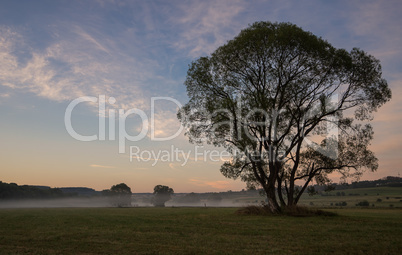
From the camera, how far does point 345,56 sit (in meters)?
31.2

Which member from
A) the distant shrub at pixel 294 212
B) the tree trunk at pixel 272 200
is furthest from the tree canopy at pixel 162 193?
the tree trunk at pixel 272 200

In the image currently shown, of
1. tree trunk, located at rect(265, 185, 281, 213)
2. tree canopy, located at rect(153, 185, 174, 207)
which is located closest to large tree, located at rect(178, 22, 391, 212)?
tree trunk, located at rect(265, 185, 281, 213)

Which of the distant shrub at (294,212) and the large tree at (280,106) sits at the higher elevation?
the large tree at (280,106)

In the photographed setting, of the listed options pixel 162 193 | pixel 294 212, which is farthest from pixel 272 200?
pixel 162 193

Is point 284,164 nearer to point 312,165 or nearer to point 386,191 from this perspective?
point 312,165

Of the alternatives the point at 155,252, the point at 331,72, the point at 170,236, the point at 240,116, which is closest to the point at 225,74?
the point at 240,116

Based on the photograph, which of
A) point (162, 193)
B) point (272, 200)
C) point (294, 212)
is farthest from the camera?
point (162, 193)

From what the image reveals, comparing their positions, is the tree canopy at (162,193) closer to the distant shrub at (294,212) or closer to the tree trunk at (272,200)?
the distant shrub at (294,212)

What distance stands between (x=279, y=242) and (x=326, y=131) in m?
23.8

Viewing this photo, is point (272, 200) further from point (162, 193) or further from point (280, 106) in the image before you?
point (162, 193)

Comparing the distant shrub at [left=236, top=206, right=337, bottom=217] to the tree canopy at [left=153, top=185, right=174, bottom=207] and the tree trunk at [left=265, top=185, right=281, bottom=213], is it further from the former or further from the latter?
the tree canopy at [left=153, top=185, right=174, bottom=207]

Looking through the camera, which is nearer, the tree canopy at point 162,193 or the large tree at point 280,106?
the large tree at point 280,106

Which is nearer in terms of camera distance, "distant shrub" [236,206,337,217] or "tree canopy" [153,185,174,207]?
"distant shrub" [236,206,337,217]

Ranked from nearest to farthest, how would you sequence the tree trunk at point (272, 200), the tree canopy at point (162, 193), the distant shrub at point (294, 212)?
1. the distant shrub at point (294, 212)
2. the tree trunk at point (272, 200)
3. the tree canopy at point (162, 193)
